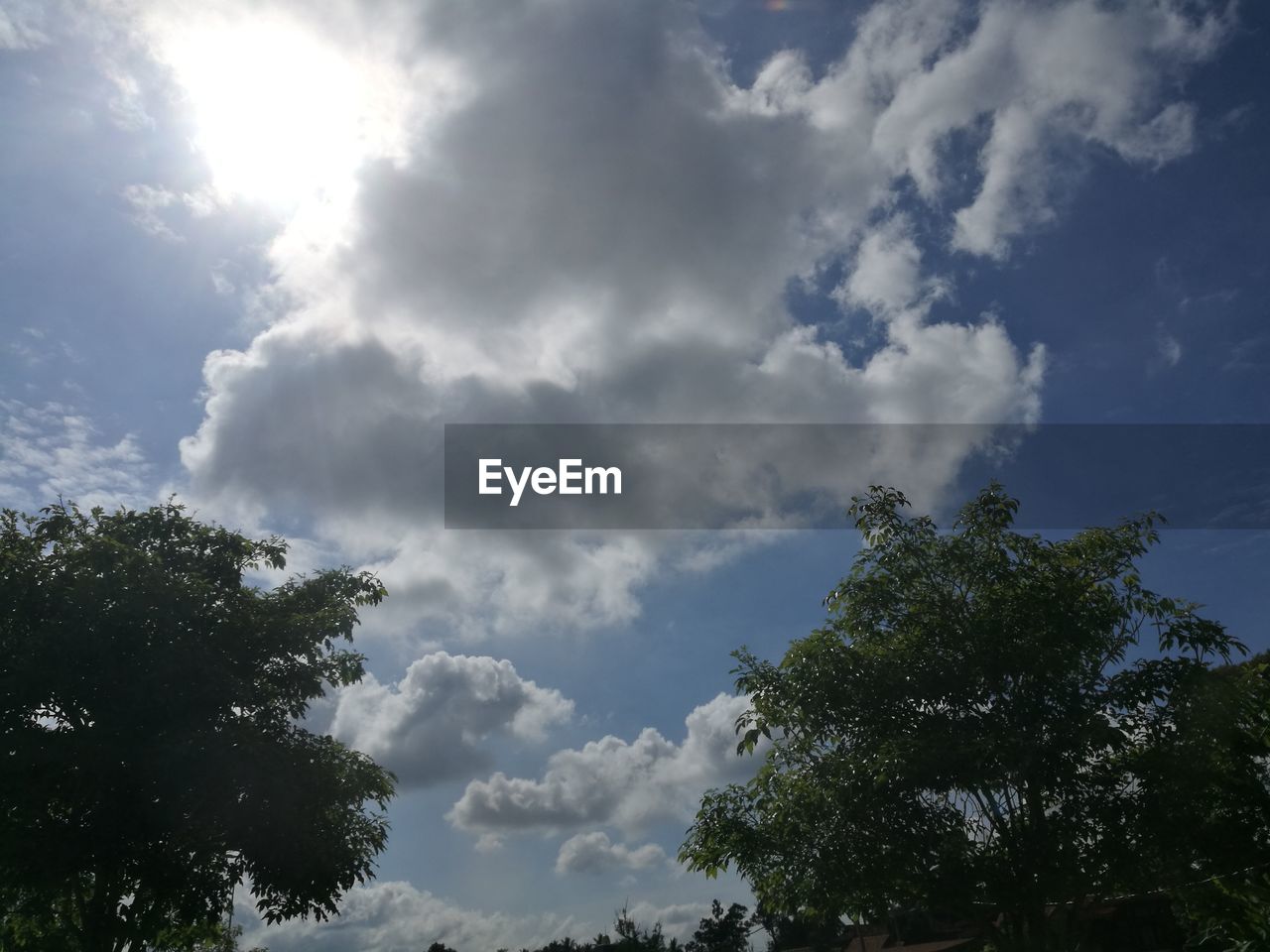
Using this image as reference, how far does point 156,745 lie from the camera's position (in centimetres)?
1917

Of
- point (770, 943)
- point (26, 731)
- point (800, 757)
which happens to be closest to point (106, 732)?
point (26, 731)

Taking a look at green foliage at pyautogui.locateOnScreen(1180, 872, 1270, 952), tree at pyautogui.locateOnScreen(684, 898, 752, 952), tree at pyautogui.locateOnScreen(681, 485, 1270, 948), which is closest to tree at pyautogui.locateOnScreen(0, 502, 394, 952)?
tree at pyautogui.locateOnScreen(681, 485, 1270, 948)

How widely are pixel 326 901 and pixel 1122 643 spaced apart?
18.2m

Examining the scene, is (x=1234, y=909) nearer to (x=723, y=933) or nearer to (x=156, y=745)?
(x=156, y=745)

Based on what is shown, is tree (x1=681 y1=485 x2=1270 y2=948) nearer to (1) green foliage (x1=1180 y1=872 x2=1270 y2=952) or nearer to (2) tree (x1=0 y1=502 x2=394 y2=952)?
(1) green foliage (x1=1180 y1=872 x2=1270 y2=952)

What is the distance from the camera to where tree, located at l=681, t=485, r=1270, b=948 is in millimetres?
14578

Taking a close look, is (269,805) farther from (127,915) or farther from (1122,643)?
(1122,643)

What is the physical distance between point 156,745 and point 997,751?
16.4m

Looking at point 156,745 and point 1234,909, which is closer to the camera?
point 1234,909

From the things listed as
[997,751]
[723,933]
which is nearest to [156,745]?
[997,751]

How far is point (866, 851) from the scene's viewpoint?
605 inches

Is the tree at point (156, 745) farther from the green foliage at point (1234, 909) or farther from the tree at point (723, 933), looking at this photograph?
the tree at point (723, 933)

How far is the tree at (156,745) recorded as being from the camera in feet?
62.1

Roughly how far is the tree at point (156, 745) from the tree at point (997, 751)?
9.71 meters
